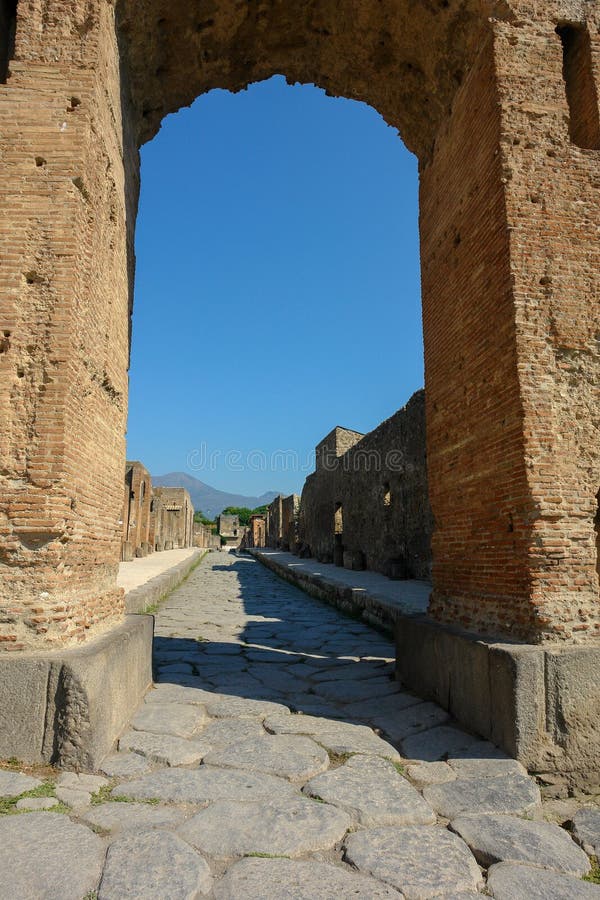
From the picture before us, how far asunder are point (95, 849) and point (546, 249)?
422 cm

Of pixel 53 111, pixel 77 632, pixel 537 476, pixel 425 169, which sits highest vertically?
pixel 425 169

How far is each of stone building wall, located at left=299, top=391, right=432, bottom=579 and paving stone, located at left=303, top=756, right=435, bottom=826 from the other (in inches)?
346

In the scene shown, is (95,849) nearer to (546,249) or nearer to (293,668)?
(293,668)

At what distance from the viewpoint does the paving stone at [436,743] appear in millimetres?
3391

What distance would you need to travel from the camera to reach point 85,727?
300cm

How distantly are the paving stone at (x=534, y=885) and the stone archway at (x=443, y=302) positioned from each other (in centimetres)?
145

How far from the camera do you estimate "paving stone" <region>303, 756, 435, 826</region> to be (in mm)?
2623

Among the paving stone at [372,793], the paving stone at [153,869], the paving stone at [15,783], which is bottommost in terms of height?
the paving stone at [372,793]

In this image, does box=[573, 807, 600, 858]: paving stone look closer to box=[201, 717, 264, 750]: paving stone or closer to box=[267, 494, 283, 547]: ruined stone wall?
box=[201, 717, 264, 750]: paving stone

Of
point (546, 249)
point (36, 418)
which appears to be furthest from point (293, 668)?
point (546, 249)

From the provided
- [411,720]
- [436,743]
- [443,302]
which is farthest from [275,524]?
[436,743]

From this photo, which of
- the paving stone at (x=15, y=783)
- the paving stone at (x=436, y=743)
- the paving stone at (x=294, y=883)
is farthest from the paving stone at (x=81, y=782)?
the paving stone at (x=436, y=743)

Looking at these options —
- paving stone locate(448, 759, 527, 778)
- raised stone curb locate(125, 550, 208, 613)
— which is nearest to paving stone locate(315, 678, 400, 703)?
paving stone locate(448, 759, 527, 778)

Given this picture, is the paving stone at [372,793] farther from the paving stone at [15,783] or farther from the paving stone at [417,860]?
the paving stone at [15,783]
